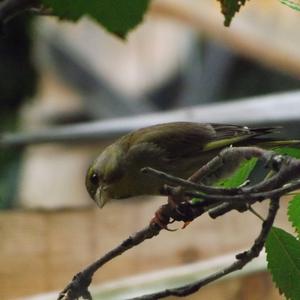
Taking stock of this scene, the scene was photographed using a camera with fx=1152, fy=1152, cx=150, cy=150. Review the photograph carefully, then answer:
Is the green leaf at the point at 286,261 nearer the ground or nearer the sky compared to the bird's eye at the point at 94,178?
nearer the ground

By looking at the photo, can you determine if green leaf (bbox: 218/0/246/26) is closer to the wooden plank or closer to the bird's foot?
the bird's foot

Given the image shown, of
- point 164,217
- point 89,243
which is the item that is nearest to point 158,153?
point 89,243

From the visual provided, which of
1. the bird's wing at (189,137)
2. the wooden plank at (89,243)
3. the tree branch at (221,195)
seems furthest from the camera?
the wooden plank at (89,243)

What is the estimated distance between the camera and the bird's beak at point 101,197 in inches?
92.9

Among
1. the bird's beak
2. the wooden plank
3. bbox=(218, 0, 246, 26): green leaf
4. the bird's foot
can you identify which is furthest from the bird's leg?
the wooden plank

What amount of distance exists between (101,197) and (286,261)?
3.87 ft

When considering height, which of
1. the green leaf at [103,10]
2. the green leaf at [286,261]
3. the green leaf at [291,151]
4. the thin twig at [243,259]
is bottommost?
the thin twig at [243,259]

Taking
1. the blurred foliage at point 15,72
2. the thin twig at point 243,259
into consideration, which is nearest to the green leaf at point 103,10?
the thin twig at point 243,259

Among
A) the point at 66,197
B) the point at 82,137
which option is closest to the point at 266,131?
the point at 82,137

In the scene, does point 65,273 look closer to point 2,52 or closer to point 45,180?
point 2,52

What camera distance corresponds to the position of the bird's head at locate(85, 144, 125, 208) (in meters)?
2.40

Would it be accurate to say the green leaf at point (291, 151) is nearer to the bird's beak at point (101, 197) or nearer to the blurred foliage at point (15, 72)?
the bird's beak at point (101, 197)

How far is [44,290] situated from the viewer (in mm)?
2602

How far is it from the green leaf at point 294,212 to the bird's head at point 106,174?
1145 mm
